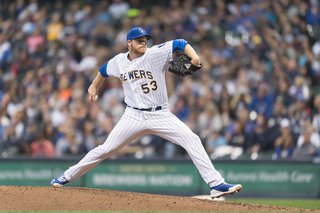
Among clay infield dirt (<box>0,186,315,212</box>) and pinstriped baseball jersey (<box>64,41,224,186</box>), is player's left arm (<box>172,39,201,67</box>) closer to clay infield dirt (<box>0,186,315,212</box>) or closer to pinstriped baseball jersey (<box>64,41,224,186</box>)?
pinstriped baseball jersey (<box>64,41,224,186</box>)

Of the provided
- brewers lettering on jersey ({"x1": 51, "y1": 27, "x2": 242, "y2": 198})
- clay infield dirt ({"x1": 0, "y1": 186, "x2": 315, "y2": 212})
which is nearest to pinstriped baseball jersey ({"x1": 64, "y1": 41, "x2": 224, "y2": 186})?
brewers lettering on jersey ({"x1": 51, "y1": 27, "x2": 242, "y2": 198})

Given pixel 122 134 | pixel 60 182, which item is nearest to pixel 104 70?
pixel 122 134

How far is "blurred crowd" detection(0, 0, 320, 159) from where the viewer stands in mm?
17609

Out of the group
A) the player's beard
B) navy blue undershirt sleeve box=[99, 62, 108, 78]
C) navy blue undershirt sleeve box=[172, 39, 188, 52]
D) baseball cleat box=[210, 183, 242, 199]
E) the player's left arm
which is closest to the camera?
the player's left arm

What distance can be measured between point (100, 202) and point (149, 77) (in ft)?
5.08

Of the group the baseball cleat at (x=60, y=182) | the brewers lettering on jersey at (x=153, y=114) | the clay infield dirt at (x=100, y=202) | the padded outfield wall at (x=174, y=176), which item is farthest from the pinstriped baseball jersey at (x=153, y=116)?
the padded outfield wall at (x=174, y=176)

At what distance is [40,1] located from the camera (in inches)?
868

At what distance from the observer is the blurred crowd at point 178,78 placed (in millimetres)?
17609

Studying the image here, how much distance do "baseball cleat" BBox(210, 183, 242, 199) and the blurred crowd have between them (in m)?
6.31

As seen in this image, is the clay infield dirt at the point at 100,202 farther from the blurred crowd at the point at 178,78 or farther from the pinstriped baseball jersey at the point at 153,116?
the blurred crowd at the point at 178,78

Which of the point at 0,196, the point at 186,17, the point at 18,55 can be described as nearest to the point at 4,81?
the point at 18,55

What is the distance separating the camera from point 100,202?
34.9 feet

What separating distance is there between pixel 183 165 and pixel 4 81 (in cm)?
486

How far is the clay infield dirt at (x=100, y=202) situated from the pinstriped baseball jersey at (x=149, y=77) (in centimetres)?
112
